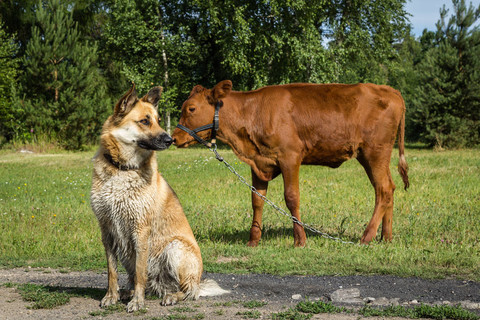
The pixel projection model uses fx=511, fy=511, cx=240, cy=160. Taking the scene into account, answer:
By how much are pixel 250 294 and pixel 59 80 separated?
24.4 m

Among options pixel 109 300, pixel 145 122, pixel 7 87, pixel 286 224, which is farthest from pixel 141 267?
pixel 7 87

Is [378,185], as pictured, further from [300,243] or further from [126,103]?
[126,103]

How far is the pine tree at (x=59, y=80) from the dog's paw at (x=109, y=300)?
76.0ft

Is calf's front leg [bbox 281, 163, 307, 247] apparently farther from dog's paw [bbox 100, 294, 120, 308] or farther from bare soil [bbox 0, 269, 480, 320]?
dog's paw [bbox 100, 294, 120, 308]

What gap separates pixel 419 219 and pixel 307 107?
11.8ft

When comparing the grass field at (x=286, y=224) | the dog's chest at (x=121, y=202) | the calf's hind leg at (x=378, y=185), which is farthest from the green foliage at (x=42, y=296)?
the calf's hind leg at (x=378, y=185)

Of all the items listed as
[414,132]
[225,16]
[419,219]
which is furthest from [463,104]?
[419,219]

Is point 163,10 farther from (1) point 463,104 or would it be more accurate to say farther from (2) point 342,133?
(2) point 342,133

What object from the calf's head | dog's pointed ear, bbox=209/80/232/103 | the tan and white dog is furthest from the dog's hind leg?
dog's pointed ear, bbox=209/80/232/103

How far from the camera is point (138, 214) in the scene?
5234 mm

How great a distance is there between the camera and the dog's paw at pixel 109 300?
5.24 m

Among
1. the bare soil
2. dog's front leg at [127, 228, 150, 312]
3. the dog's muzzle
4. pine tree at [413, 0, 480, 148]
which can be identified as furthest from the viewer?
pine tree at [413, 0, 480, 148]

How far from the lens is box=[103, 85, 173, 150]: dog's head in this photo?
530 cm

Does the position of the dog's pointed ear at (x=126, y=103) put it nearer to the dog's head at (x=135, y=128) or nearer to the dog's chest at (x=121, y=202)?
the dog's head at (x=135, y=128)
